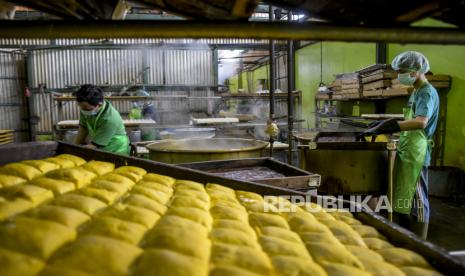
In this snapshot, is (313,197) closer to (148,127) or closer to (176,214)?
(176,214)

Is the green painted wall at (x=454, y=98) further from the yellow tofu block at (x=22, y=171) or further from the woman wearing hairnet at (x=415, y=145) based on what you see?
the yellow tofu block at (x=22, y=171)

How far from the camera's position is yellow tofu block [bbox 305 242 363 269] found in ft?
3.85

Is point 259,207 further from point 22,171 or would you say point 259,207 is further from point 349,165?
point 349,165

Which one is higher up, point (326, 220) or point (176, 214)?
point (176, 214)

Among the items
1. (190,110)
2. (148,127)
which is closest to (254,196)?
(148,127)

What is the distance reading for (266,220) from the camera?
4.89 ft

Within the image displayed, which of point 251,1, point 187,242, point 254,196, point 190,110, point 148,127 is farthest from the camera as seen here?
point 190,110

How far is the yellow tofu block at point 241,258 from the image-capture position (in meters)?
1.02

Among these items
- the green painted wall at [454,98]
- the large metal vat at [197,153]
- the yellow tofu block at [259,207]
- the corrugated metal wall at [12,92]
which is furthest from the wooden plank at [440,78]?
the corrugated metal wall at [12,92]

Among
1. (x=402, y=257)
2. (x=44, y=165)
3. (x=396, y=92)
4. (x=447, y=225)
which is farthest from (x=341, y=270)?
(x=396, y=92)

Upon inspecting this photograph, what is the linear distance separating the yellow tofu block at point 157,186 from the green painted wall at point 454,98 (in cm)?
620

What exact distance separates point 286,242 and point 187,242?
0.38 meters

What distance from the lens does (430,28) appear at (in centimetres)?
130

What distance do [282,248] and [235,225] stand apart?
9.0 inches
